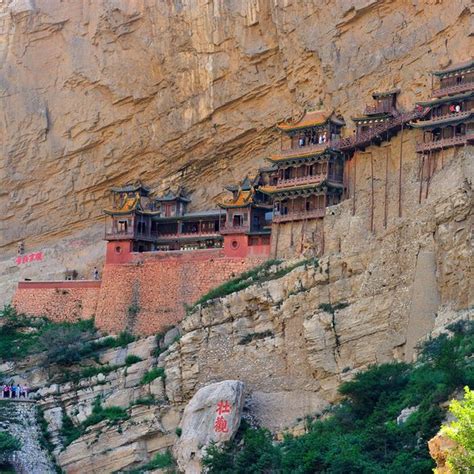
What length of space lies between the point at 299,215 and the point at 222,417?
27.6 ft

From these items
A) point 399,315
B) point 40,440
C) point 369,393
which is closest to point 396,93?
point 399,315

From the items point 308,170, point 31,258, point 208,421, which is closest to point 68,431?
point 208,421

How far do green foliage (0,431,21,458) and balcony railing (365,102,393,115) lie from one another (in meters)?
16.0

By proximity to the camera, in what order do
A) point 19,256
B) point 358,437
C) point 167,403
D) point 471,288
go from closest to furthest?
point 358,437 → point 471,288 → point 167,403 → point 19,256

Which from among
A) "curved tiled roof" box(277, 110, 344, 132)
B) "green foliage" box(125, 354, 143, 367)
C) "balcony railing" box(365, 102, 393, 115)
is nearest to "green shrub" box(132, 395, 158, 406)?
"green foliage" box(125, 354, 143, 367)

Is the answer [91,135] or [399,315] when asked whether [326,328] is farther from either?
[91,135]

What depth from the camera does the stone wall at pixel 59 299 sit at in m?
45.6

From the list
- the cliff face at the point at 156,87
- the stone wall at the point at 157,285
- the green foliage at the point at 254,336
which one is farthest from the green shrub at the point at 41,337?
the green foliage at the point at 254,336

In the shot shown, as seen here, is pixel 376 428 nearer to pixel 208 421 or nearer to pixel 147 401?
pixel 208 421

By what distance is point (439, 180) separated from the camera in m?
36.6

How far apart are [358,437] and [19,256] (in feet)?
79.4

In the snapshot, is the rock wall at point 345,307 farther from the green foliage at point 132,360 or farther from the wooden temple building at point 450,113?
the green foliage at point 132,360

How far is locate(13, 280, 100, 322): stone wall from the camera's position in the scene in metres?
45.6

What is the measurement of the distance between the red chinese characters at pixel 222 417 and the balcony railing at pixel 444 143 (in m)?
10.0
